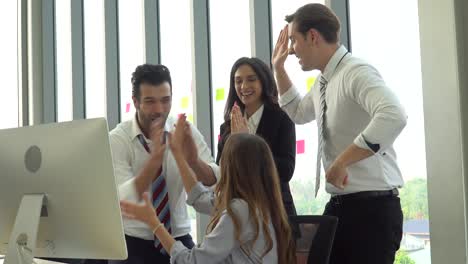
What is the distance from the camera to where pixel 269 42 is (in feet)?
11.1

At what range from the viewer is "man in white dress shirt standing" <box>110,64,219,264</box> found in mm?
2504

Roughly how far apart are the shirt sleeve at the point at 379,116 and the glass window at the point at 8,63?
14.1ft

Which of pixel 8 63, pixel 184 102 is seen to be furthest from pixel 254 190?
pixel 8 63

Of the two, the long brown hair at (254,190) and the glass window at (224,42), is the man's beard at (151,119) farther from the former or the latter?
the glass window at (224,42)

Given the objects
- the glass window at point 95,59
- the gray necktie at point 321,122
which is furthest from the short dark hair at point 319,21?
the glass window at point 95,59

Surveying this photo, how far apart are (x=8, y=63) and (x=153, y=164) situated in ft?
12.0

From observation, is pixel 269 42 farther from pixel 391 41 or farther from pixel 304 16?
pixel 304 16

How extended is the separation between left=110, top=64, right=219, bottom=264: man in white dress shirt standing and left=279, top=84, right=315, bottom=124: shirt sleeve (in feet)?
1.34

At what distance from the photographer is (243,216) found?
1.95 meters

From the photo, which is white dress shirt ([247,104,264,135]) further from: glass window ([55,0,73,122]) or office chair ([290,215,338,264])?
glass window ([55,0,73,122])

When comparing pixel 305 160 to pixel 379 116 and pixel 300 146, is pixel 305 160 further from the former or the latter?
pixel 379 116

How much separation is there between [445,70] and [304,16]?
541 millimetres

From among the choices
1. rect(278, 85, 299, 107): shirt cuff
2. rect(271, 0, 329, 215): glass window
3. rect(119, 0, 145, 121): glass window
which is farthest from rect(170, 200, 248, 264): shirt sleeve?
rect(119, 0, 145, 121): glass window

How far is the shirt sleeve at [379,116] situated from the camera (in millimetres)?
1923
